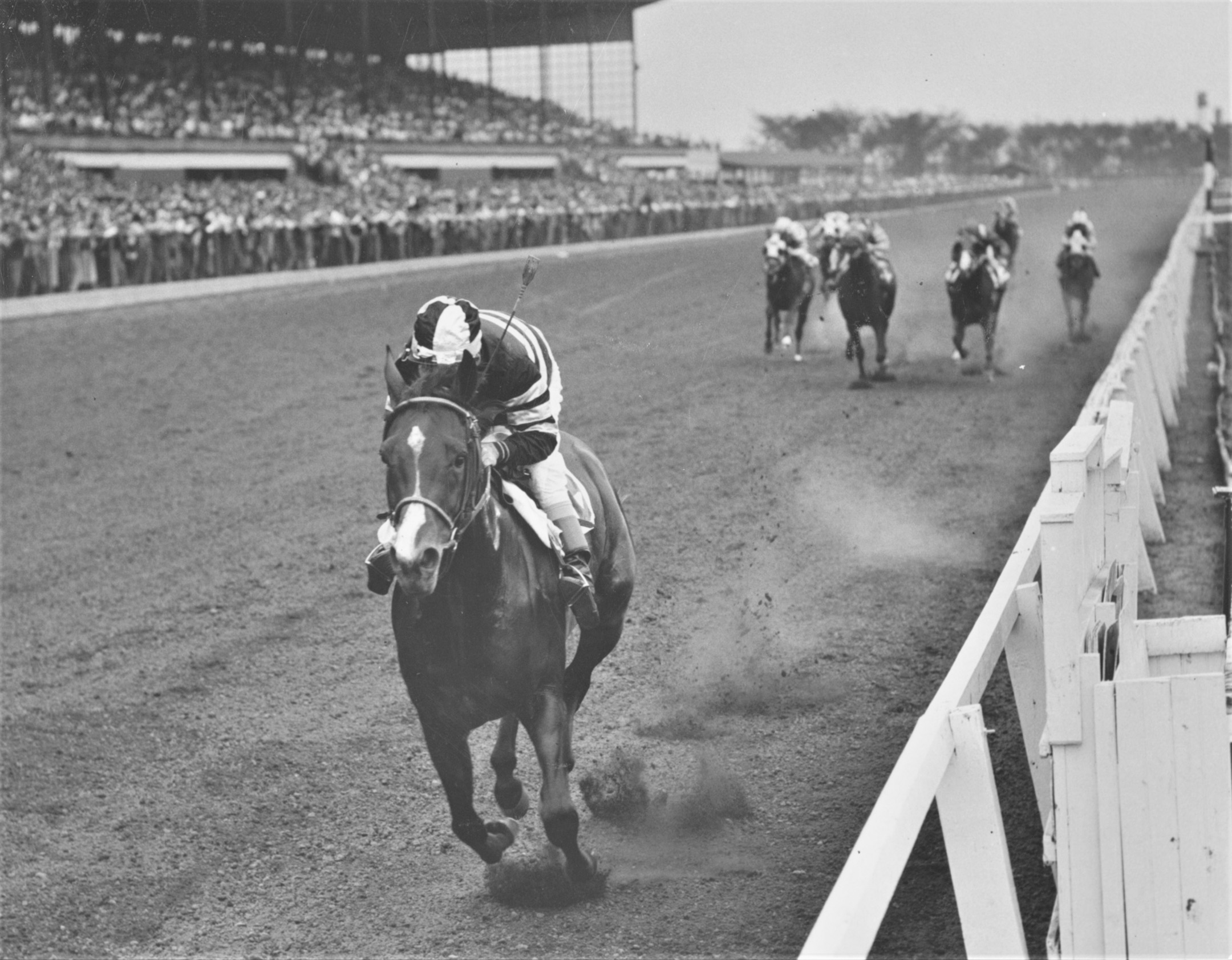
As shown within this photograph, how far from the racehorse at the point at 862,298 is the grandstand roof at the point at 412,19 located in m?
1.33

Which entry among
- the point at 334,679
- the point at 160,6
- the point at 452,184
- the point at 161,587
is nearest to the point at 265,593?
the point at 161,587

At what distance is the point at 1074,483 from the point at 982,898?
113cm

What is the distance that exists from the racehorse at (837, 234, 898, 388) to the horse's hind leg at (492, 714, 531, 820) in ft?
5.86

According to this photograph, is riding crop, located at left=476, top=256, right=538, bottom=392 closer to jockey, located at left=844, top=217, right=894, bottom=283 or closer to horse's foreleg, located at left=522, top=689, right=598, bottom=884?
horse's foreleg, located at left=522, top=689, right=598, bottom=884

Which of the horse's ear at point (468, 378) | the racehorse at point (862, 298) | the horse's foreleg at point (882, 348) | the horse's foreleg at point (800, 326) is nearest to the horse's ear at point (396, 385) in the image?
the horse's ear at point (468, 378)

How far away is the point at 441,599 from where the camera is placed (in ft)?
11.5

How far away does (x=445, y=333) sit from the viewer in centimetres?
332

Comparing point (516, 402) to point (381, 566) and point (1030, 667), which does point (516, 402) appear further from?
point (1030, 667)

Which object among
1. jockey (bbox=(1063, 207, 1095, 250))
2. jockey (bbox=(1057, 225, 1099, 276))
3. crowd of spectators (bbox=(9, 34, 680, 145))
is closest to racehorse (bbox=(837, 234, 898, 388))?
crowd of spectators (bbox=(9, 34, 680, 145))

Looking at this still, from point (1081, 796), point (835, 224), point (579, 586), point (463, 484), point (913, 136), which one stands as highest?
point (913, 136)

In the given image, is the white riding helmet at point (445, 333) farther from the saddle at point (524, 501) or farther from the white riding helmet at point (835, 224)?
the white riding helmet at point (835, 224)

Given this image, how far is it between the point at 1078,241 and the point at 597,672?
1370cm

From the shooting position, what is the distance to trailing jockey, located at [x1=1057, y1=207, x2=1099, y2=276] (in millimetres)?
17688

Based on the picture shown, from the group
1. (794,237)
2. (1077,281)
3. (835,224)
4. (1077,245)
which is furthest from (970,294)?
(835,224)
